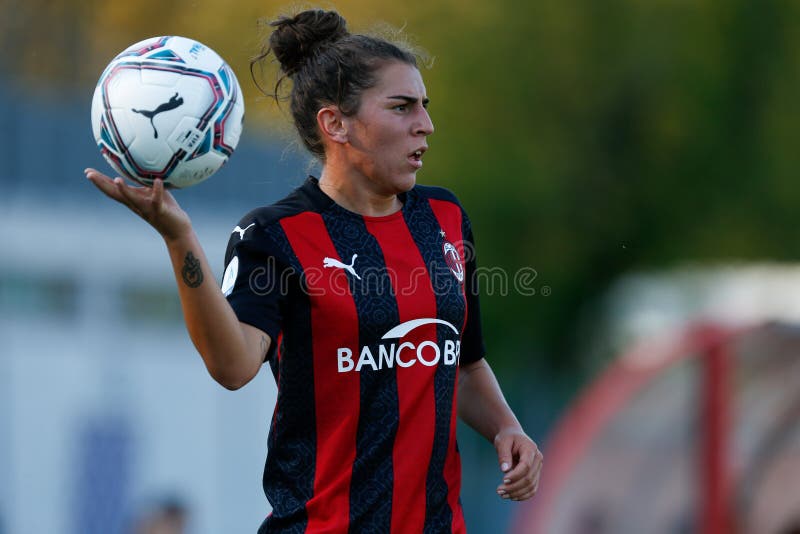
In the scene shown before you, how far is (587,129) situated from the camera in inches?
902

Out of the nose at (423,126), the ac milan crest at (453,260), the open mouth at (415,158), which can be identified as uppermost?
the nose at (423,126)

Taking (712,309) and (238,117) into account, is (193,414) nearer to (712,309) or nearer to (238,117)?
(712,309)

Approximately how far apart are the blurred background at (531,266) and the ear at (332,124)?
10.8 inches

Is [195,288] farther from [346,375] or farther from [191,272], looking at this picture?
[346,375]

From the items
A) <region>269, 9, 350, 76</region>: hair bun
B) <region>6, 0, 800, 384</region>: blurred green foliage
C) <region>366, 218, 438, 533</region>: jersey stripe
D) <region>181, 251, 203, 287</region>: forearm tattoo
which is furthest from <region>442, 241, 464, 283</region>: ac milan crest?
<region>6, 0, 800, 384</region>: blurred green foliage

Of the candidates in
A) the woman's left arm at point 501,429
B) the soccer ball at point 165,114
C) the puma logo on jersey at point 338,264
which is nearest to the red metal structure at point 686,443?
the woman's left arm at point 501,429

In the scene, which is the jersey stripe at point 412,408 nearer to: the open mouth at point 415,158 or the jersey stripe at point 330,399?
the jersey stripe at point 330,399

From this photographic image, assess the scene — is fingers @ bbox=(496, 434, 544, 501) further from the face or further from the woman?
the face

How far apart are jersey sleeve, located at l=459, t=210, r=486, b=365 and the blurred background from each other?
1.82 ft

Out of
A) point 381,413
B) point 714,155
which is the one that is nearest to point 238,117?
point 381,413

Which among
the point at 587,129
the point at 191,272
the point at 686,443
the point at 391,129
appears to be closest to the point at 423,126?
the point at 391,129

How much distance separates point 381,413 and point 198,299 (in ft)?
2.19

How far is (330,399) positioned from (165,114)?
89cm

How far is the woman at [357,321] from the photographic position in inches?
135
